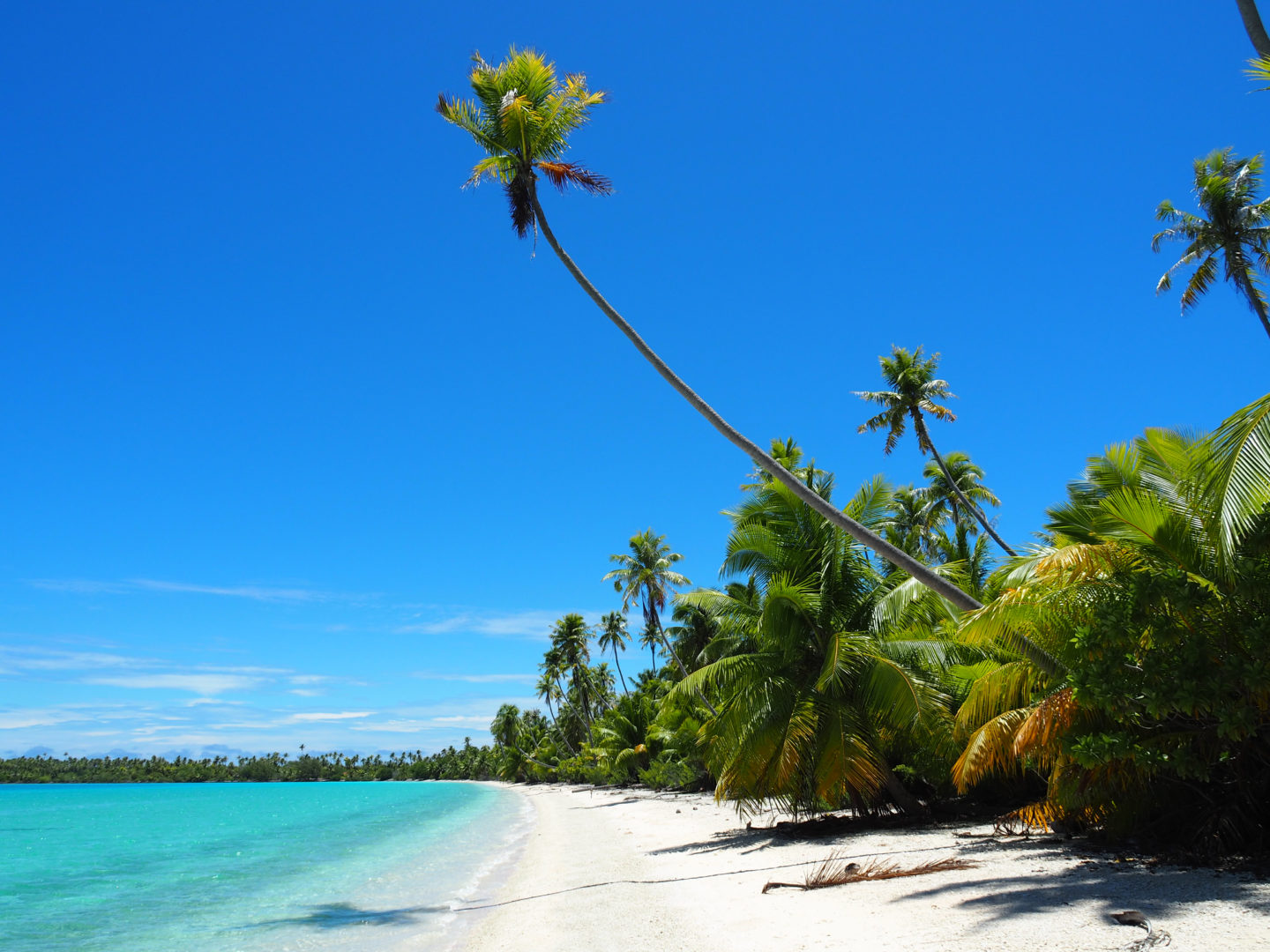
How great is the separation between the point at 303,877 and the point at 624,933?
13646 mm

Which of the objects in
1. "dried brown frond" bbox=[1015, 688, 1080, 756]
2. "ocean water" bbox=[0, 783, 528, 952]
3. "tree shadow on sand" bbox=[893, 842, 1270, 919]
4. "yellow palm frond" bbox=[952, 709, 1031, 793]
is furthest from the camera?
"ocean water" bbox=[0, 783, 528, 952]

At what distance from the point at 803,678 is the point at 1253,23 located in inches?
447

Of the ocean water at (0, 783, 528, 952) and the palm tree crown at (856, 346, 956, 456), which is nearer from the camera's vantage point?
the ocean water at (0, 783, 528, 952)

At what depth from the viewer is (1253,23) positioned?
724 centimetres

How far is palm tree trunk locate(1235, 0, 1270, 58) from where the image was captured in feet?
23.6

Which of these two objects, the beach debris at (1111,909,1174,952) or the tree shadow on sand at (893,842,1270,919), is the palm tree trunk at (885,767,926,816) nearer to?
the tree shadow on sand at (893,842,1270,919)

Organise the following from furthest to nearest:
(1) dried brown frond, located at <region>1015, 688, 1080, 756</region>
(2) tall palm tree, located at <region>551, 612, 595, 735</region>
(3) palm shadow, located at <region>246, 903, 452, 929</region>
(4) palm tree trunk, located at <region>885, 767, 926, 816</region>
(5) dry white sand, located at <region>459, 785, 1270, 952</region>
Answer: (2) tall palm tree, located at <region>551, 612, 595, 735</region> < (4) palm tree trunk, located at <region>885, 767, 926, 816</region> < (3) palm shadow, located at <region>246, 903, 452, 929</region> < (1) dried brown frond, located at <region>1015, 688, 1080, 756</region> < (5) dry white sand, located at <region>459, 785, 1270, 952</region>

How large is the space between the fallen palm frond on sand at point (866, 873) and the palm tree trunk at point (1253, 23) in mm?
9227

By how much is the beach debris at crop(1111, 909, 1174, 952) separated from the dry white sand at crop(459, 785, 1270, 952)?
0.20 ft

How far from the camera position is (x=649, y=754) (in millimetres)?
39344

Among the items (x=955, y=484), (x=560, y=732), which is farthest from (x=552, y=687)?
(x=955, y=484)

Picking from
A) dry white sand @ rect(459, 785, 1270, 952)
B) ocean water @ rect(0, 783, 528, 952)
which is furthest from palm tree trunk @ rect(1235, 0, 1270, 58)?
ocean water @ rect(0, 783, 528, 952)

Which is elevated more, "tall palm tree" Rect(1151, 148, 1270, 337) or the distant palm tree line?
"tall palm tree" Rect(1151, 148, 1270, 337)

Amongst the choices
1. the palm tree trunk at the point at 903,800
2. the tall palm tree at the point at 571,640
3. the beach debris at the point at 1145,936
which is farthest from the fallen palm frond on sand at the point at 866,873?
the tall palm tree at the point at 571,640
